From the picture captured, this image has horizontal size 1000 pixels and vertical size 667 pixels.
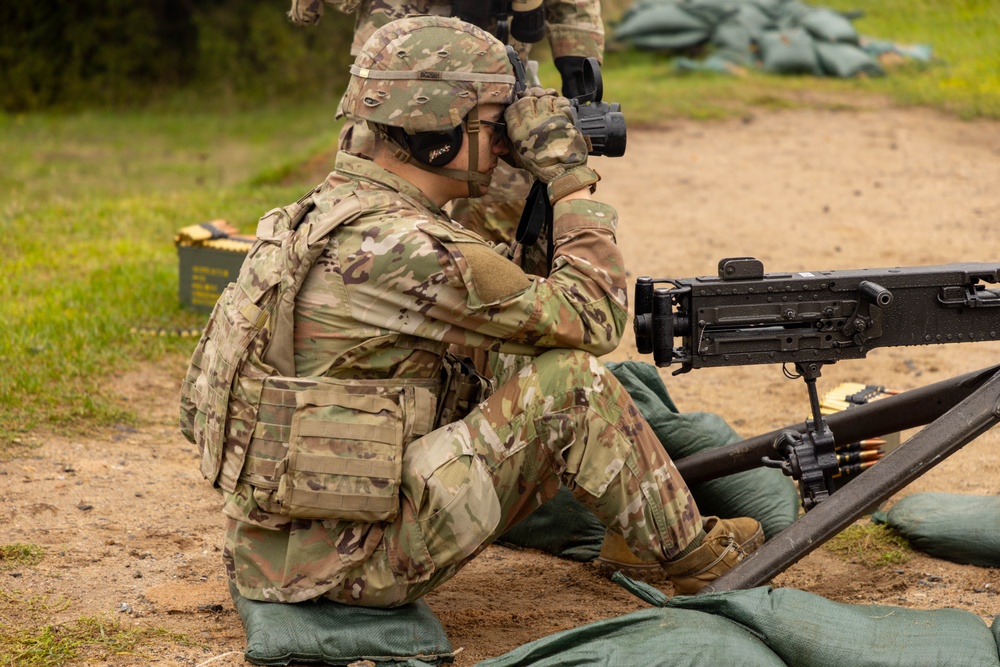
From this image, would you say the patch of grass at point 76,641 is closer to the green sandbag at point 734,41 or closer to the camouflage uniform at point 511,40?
the camouflage uniform at point 511,40

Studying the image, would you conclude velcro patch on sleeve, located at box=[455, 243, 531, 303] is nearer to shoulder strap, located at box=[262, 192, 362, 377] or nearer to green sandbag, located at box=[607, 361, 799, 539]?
shoulder strap, located at box=[262, 192, 362, 377]

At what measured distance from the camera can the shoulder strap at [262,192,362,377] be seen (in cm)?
301

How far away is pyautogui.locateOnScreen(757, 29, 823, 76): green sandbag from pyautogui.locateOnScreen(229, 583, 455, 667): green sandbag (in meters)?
10.7

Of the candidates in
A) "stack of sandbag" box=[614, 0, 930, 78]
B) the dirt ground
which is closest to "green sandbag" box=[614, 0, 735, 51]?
"stack of sandbag" box=[614, 0, 930, 78]

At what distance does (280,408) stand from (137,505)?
1434mm

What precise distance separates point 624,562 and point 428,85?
5.11 feet

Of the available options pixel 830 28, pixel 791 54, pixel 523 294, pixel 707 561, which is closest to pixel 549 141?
pixel 523 294

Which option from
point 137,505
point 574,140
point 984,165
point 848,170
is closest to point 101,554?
point 137,505

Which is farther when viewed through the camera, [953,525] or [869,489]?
[953,525]

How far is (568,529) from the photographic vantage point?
3.97 meters

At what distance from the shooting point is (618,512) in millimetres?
3186

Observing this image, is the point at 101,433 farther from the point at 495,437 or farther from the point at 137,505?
the point at 495,437

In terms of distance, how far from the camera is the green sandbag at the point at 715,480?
3.94 m

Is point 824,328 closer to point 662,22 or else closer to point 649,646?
point 649,646
